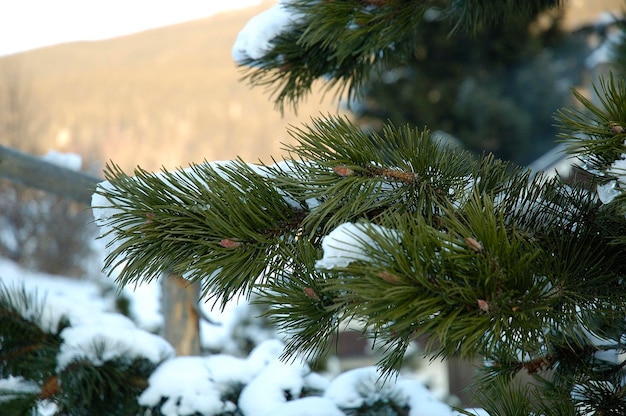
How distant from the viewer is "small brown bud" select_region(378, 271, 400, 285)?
0.53m

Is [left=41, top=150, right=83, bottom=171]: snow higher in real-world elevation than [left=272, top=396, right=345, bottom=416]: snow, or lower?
higher

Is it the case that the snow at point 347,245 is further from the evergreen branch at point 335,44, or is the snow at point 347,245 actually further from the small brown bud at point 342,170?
the evergreen branch at point 335,44

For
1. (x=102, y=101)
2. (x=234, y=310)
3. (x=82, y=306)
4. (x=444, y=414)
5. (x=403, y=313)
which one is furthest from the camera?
(x=102, y=101)

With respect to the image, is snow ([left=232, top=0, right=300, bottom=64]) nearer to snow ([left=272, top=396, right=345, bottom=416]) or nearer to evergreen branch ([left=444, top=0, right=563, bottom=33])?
evergreen branch ([left=444, top=0, right=563, bottom=33])

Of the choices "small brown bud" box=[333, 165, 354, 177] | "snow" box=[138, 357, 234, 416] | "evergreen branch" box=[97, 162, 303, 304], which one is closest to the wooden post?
"snow" box=[138, 357, 234, 416]

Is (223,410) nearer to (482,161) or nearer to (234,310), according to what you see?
(482,161)

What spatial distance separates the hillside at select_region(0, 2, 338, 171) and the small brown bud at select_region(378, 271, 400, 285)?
1117cm

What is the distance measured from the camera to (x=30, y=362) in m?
1.19

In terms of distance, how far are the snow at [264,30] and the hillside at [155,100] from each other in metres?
10.4

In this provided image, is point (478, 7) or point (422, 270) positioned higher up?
point (478, 7)

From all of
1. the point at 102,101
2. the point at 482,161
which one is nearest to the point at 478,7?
the point at 482,161

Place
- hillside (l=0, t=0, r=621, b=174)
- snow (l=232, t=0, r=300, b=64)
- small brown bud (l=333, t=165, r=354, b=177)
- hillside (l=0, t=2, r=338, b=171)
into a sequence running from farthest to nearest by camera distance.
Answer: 1. hillside (l=0, t=2, r=338, b=171)
2. hillside (l=0, t=0, r=621, b=174)
3. snow (l=232, t=0, r=300, b=64)
4. small brown bud (l=333, t=165, r=354, b=177)

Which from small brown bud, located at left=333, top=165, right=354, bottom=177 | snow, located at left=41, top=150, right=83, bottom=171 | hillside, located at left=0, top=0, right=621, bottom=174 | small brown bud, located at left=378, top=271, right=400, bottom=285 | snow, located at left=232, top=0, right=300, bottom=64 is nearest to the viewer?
small brown bud, located at left=378, top=271, right=400, bottom=285

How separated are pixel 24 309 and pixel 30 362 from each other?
0.11 meters
